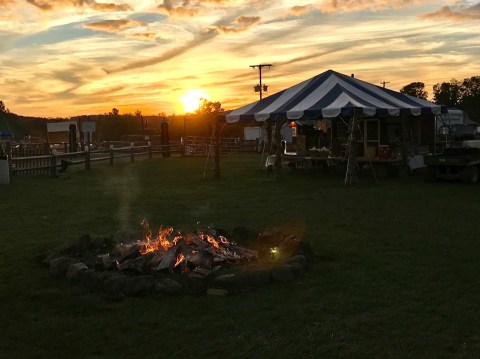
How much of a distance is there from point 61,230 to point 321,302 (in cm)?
583

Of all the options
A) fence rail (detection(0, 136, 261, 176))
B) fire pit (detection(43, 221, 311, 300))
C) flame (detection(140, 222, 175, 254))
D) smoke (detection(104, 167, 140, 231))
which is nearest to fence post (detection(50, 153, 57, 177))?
fence rail (detection(0, 136, 261, 176))

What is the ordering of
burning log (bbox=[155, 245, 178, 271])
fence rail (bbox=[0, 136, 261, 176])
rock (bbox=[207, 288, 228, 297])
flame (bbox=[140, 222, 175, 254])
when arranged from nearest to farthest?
rock (bbox=[207, 288, 228, 297]) → burning log (bbox=[155, 245, 178, 271]) → flame (bbox=[140, 222, 175, 254]) → fence rail (bbox=[0, 136, 261, 176])

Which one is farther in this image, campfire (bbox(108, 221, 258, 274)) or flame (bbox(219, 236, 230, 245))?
flame (bbox(219, 236, 230, 245))

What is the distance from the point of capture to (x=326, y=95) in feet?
56.7

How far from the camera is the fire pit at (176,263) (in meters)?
5.65

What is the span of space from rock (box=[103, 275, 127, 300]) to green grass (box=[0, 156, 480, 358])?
14 cm

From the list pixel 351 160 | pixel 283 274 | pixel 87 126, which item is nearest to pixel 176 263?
pixel 283 274

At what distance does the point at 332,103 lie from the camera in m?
16.3

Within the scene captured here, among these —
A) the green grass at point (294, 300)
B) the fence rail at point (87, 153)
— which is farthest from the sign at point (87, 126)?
the green grass at point (294, 300)

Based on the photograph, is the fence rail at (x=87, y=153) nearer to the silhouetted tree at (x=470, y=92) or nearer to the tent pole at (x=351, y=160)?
the tent pole at (x=351, y=160)

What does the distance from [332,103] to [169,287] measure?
12.0m

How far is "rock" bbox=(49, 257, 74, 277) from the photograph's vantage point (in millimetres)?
6268

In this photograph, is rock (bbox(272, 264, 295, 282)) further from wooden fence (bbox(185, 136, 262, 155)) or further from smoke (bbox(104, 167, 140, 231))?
wooden fence (bbox(185, 136, 262, 155))

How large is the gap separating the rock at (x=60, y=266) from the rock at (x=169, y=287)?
56.3 inches
